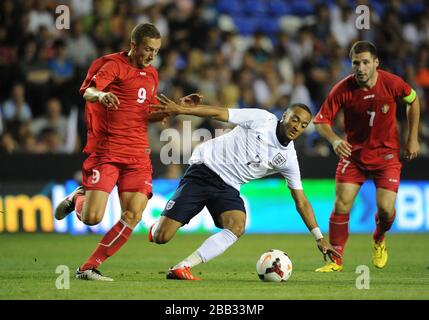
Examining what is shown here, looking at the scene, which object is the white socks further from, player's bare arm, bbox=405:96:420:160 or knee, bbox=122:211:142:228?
player's bare arm, bbox=405:96:420:160

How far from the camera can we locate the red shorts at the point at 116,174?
9.38 meters

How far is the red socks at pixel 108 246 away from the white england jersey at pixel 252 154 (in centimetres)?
120

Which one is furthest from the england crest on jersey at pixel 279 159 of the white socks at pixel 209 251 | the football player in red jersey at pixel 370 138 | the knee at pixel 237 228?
the football player in red jersey at pixel 370 138

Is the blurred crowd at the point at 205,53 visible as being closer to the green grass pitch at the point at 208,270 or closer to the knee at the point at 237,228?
the green grass pitch at the point at 208,270

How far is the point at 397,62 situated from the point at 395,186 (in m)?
8.56

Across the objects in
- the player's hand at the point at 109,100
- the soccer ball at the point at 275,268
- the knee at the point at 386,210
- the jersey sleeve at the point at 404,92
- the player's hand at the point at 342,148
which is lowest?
the soccer ball at the point at 275,268

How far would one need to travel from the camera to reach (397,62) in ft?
62.1

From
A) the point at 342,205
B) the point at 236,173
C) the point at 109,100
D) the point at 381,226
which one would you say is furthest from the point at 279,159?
the point at 109,100

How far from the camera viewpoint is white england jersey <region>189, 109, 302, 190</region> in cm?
970

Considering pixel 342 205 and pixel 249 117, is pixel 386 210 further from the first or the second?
pixel 249 117

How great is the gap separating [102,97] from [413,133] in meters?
3.83
